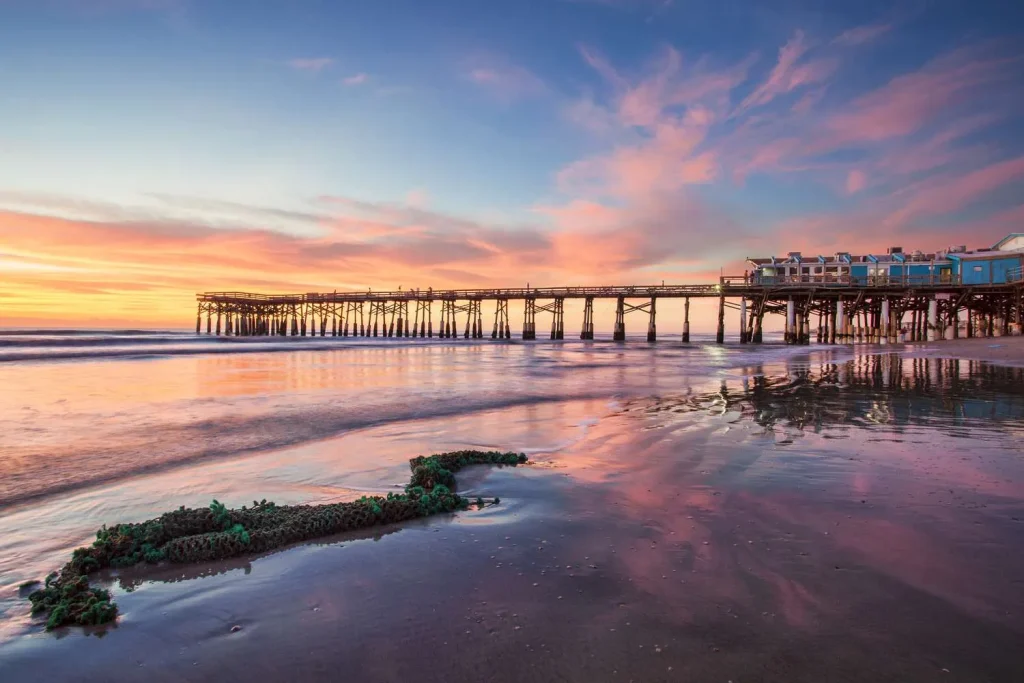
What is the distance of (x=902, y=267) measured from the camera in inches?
2231

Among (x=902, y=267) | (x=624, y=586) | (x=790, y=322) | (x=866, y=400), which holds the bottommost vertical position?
(x=624, y=586)

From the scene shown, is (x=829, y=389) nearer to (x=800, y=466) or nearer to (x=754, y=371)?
(x=754, y=371)

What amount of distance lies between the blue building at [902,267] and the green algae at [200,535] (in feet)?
183

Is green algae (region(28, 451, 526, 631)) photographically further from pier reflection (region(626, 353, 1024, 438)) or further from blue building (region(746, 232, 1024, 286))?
blue building (region(746, 232, 1024, 286))

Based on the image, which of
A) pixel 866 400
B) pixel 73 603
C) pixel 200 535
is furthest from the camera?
pixel 866 400

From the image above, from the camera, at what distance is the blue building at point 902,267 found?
5028 cm

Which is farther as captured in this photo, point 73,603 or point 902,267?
point 902,267

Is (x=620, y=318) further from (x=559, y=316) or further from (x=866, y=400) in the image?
(x=866, y=400)

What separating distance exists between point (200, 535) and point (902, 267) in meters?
69.7

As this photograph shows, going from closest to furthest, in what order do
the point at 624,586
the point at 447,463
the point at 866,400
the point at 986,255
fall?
the point at 624,586, the point at 447,463, the point at 866,400, the point at 986,255

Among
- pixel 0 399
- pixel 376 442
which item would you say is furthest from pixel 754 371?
pixel 0 399

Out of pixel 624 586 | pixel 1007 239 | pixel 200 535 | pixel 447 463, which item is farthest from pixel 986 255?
pixel 200 535

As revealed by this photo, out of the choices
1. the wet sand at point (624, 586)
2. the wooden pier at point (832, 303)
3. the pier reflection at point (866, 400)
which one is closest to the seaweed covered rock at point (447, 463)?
the wet sand at point (624, 586)

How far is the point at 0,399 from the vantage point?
49.8 ft
